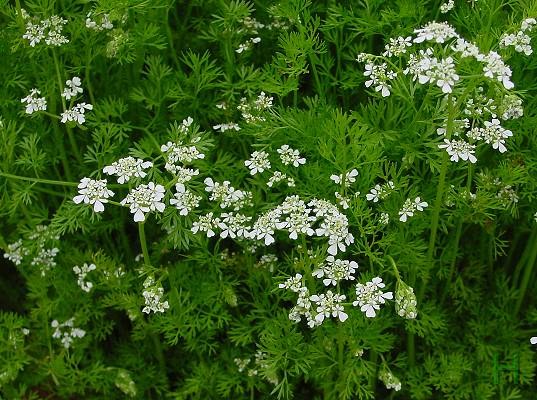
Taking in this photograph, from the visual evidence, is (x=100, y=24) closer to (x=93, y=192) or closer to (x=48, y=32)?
(x=48, y=32)

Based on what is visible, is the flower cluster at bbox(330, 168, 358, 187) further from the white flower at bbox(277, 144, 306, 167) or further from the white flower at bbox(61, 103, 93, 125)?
the white flower at bbox(61, 103, 93, 125)

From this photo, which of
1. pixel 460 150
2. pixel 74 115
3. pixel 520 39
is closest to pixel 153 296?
pixel 74 115

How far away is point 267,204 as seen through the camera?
3.24 metres

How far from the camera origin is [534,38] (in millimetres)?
3283

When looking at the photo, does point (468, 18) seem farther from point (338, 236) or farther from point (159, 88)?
point (159, 88)

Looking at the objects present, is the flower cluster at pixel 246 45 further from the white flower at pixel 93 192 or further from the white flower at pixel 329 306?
the white flower at pixel 329 306

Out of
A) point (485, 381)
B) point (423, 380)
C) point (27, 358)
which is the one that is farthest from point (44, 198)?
point (485, 381)

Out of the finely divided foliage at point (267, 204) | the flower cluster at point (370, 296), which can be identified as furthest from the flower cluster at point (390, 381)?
the flower cluster at point (370, 296)

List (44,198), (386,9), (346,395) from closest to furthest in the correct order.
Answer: (346,395), (386,9), (44,198)

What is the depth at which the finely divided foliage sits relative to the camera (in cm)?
297

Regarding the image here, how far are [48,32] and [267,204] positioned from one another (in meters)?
1.37

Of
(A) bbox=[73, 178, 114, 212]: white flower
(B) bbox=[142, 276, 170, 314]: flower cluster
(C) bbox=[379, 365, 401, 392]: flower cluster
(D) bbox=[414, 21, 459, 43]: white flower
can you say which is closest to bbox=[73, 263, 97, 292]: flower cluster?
(B) bbox=[142, 276, 170, 314]: flower cluster

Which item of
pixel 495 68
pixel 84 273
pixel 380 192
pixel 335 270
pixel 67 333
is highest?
pixel 495 68

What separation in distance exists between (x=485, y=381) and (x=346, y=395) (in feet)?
2.72
